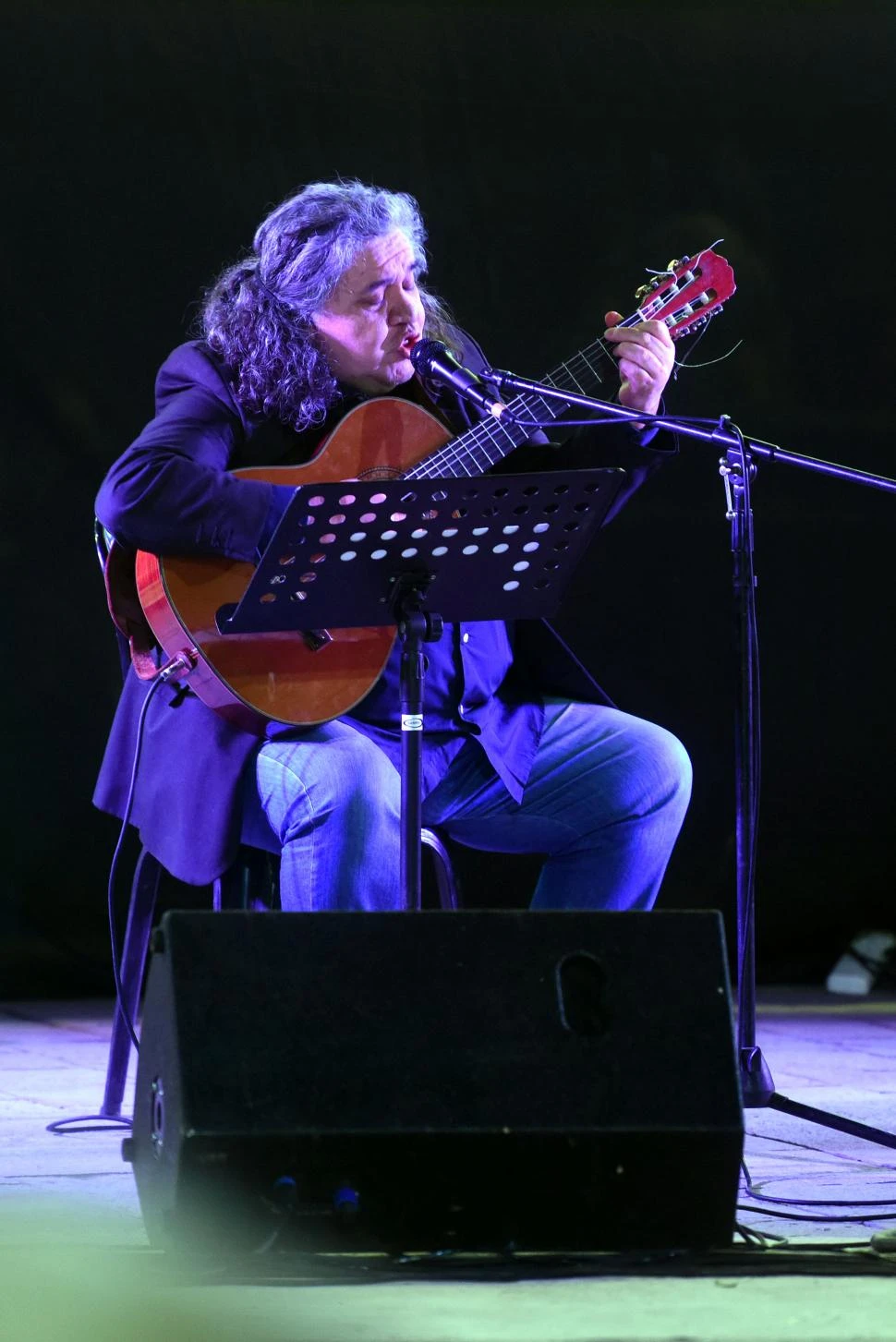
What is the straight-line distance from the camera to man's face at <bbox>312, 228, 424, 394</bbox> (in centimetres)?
267

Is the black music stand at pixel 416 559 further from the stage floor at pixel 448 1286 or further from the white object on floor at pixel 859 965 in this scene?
the white object on floor at pixel 859 965

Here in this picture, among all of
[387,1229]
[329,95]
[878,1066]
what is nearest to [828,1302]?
[387,1229]

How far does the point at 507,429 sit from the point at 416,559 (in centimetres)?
47

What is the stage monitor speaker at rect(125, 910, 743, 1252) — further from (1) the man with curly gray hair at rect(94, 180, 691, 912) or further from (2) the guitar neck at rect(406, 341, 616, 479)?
(2) the guitar neck at rect(406, 341, 616, 479)

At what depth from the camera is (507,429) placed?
2561 mm

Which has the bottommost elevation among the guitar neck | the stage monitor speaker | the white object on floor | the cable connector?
the white object on floor

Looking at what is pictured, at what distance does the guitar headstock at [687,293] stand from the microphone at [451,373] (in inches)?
14.9

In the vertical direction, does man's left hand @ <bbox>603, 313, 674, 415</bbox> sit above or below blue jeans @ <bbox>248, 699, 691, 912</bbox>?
above

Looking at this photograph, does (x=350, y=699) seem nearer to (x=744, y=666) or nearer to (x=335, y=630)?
(x=335, y=630)

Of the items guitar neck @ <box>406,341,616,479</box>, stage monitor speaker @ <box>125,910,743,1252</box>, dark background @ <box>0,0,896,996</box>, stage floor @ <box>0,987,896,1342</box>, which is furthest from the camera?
dark background @ <box>0,0,896,996</box>

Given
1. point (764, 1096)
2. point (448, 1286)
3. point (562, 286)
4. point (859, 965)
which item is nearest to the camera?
point (448, 1286)

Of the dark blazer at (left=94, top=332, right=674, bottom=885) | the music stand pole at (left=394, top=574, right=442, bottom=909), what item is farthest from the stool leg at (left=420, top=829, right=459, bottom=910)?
the music stand pole at (left=394, top=574, right=442, bottom=909)

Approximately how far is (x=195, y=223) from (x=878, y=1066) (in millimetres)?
2236

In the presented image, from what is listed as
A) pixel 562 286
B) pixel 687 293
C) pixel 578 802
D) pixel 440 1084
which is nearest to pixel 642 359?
pixel 687 293
